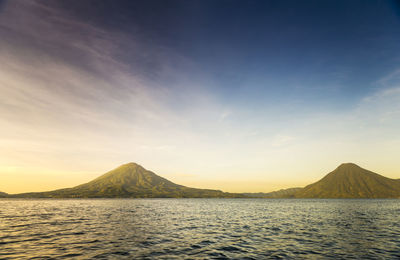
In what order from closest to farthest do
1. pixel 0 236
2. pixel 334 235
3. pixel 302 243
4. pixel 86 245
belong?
pixel 86 245 → pixel 302 243 → pixel 0 236 → pixel 334 235

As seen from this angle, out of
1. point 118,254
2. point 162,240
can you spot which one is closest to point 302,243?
point 162,240

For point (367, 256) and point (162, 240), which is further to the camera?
point (162, 240)

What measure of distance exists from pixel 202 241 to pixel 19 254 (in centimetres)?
2003

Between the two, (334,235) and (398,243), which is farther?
(334,235)

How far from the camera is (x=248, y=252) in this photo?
23547 millimetres

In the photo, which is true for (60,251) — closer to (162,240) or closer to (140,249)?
(140,249)

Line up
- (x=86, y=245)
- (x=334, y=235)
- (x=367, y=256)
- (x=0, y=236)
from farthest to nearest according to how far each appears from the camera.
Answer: (x=334, y=235), (x=0, y=236), (x=86, y=245), (x=367, y=256)

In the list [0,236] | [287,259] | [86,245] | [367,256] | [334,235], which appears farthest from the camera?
[334,235]

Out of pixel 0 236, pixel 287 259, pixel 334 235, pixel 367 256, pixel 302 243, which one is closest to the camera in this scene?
pixel 287 259

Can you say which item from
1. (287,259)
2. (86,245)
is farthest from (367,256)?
(86,245)

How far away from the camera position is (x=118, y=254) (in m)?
22.1

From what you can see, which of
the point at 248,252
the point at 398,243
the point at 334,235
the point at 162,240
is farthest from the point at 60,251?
the point at 398,243

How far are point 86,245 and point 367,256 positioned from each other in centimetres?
3131

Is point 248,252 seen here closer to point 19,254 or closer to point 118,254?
point 118,254
